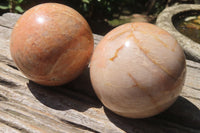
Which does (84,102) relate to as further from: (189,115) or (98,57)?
(189,115)

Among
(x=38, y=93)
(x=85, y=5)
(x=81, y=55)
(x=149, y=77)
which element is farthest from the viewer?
(x=85, y=5)

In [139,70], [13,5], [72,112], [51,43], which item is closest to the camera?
[139,70]

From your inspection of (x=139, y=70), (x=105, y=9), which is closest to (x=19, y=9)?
(x=105, y=9)

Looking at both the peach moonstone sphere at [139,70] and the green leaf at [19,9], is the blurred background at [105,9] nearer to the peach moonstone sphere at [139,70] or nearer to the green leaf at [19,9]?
the green leaf at [19,9]

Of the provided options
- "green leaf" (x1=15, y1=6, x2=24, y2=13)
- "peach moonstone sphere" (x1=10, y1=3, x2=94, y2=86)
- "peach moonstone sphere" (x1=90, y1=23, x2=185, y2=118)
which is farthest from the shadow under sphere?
"green leaf" (x1=15, y1=6, x2=24, y2=13)

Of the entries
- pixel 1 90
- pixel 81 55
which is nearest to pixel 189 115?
pixel 81 55

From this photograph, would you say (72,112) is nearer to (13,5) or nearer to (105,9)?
(13,5)
